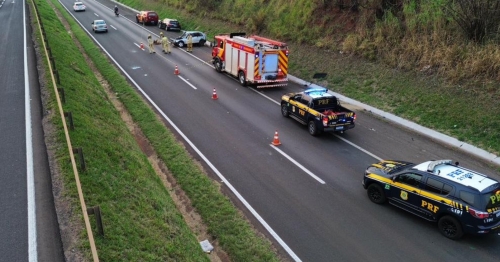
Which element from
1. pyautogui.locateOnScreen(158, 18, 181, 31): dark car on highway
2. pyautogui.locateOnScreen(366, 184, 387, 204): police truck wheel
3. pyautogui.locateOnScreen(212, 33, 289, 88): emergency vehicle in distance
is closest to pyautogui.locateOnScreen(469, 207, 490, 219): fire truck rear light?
pyautogui.locateOnScreen(366, 184, 387, 204): police truck wheel

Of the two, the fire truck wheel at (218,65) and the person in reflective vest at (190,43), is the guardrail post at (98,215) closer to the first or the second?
the fire truck wheel at (218,65)

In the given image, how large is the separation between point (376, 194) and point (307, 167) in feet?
9.54

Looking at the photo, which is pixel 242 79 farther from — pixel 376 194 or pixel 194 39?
pixel 376 194

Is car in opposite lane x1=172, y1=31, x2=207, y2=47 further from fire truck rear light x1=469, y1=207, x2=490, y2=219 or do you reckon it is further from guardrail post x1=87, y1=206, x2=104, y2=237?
fire truck rear light x1=469, y1=207, x2=490, y2=219

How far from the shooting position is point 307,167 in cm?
1445

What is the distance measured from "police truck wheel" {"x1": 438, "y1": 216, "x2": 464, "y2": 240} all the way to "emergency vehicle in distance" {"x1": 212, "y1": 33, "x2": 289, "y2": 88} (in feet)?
49.7

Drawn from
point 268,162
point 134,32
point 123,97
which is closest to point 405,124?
point 268,162

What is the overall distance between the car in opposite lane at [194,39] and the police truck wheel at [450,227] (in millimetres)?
29381

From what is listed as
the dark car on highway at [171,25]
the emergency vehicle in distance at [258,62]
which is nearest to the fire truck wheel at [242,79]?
the emergency vehicle in distance at [258,62]

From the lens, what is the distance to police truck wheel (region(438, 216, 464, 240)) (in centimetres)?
1034

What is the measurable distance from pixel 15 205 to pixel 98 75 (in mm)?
19221

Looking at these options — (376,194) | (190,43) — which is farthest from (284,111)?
(190,43)

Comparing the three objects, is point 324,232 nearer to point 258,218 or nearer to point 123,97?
point 258,218

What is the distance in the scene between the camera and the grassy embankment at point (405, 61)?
58.3 ft
